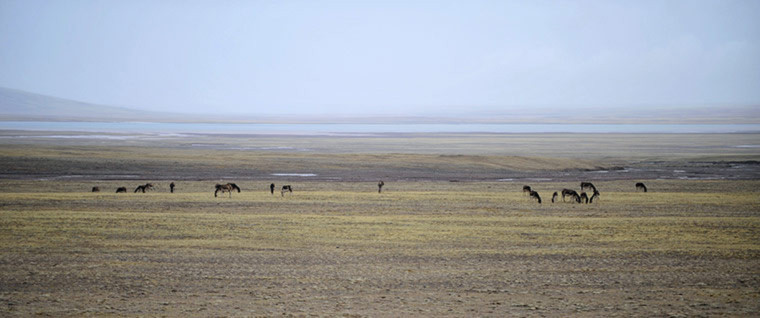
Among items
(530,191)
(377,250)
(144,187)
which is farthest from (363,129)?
(377,250)

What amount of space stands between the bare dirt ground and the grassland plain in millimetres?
50

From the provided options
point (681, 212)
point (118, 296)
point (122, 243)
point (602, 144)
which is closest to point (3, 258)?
point (122, 243)

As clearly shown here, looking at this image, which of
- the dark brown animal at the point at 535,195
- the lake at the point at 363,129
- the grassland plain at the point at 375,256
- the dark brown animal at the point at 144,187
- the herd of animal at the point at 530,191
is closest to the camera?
the grassland plain at the point at 375,256

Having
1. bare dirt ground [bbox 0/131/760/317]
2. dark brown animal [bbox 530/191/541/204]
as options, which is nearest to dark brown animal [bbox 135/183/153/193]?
bare dirt ground [bbox 0/131/760/317]

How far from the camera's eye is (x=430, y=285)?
38.8ft

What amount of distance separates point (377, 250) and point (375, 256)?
74 cm

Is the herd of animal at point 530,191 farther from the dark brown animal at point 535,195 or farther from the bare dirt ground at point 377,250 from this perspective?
the bare dirt ground at point 377,250

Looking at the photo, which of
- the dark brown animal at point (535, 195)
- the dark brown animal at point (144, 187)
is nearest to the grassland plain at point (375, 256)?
the dark brown animal at point (535, 195)

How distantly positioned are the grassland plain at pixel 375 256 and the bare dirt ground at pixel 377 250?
5cm

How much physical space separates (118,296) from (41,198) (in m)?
15.4

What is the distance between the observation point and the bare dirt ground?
34.7 ft

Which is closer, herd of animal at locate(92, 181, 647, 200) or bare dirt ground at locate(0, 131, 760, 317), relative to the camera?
bare dirt ground at locate(0, 131, 760, 317)

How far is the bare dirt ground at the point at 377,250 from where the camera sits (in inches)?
416

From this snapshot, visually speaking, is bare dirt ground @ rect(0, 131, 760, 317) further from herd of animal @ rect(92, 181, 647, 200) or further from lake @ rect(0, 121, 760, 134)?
lake @ rect(0, 121, 760, 134)
